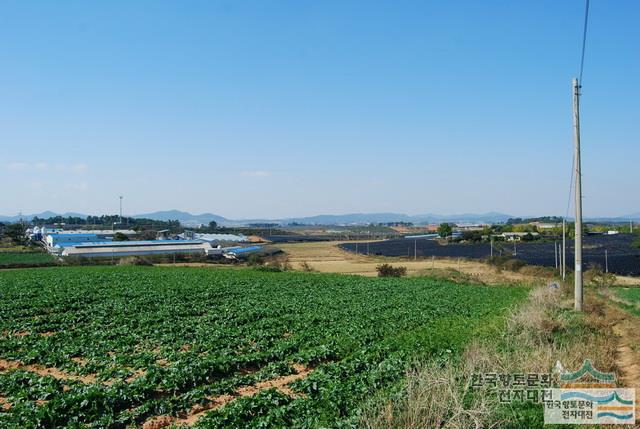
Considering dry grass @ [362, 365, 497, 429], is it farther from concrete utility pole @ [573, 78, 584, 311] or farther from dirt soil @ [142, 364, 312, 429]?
concrete utility pole @ [573, 78, 584, 311]

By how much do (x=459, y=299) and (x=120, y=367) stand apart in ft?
72.4

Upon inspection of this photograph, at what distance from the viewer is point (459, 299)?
29.5m

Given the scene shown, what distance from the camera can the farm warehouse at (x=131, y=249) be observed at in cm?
6834

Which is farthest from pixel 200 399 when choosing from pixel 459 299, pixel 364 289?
pixel 364 289

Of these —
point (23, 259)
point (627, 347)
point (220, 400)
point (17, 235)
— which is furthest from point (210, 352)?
point (17, 235)

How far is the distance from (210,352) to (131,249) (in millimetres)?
64007

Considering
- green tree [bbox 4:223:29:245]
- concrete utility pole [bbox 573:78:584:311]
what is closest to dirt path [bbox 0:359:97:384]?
concrete utility pole [bbox 573:78:584:311]

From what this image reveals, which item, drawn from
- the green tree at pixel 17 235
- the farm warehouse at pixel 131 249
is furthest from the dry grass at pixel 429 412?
the green tree at pixel 17 235

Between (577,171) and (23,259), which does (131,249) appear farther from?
(577,171)

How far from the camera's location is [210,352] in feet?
45.8

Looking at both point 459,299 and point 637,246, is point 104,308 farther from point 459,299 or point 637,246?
point 637,246

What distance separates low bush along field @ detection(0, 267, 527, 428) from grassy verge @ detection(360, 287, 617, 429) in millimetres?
1038

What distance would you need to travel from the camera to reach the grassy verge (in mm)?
7125

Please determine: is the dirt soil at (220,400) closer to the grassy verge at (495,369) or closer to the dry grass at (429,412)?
the grassy verge at (495,369)
